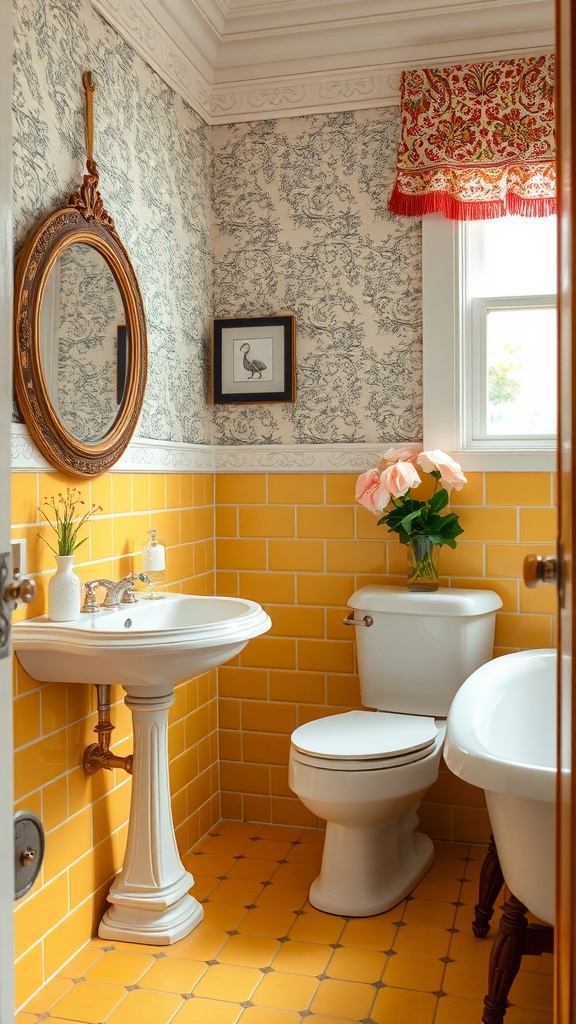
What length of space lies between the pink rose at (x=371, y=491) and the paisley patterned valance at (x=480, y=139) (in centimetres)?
95

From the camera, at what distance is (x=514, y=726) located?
258 cm

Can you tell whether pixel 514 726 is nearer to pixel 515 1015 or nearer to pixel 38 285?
pixel 515 1015

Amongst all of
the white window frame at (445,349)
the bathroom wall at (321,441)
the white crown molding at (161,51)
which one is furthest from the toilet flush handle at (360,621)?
the white crown molding at (161,51)

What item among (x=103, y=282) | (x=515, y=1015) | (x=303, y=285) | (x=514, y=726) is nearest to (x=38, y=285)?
(x=103, y=282)

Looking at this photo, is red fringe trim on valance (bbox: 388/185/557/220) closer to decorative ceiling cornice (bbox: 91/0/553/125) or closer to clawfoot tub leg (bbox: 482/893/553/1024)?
decorative ceiling cornice (bbox: 91/0/553/125)

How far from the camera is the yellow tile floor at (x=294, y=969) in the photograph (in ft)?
7.17

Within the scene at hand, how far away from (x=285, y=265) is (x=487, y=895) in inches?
88.4


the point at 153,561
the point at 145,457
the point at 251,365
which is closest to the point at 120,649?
the point at 153,561

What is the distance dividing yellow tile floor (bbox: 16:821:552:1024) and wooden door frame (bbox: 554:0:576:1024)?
104 cm

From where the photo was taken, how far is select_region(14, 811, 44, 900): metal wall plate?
2.10 metres

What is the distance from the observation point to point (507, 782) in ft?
5.66

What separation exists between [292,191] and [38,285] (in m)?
1.43

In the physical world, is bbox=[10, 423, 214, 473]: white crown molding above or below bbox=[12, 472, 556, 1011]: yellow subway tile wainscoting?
above

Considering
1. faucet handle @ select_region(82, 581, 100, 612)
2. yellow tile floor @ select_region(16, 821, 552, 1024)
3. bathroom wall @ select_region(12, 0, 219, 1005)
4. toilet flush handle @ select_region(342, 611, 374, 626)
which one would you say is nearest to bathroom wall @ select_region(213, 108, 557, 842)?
bathroom wall @ select_region(12, 0, 219, 1005)
